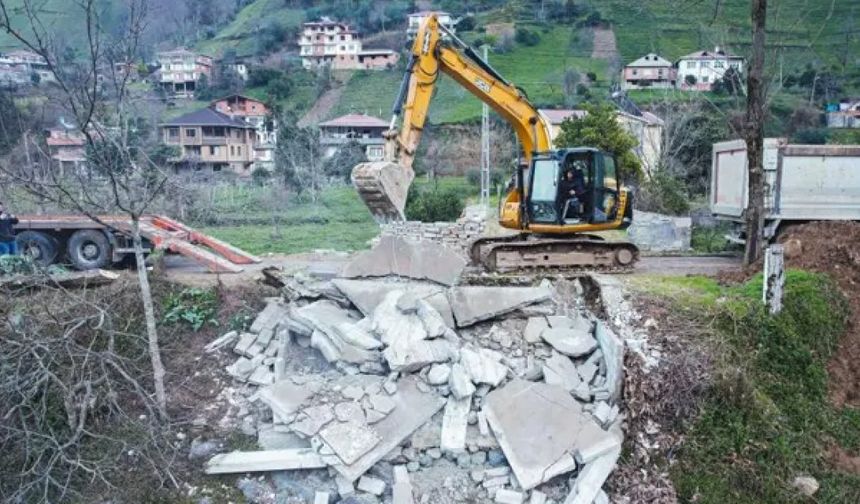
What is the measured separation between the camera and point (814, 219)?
10203 millimetres

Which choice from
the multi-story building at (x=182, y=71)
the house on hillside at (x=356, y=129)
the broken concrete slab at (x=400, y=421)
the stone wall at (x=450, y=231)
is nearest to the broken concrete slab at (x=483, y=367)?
the broken concrete slab at (x=400, y=421)

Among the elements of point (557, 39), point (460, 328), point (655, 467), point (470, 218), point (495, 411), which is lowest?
point (655, 467)

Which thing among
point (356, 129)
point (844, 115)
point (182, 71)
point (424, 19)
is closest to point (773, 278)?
point (424, 19)

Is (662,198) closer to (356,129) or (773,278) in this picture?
(773,278)

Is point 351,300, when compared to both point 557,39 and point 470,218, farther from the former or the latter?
point 557,39

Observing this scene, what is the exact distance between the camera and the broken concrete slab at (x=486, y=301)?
7941mm

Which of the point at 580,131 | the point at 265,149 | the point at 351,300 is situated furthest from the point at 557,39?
the point at 351,300

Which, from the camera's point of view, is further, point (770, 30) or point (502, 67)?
point (502, 67)

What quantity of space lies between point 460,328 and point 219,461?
3190 millimetres

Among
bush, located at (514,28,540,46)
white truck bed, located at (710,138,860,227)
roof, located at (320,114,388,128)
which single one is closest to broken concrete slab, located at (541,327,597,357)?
white truck bed, located at (710,138,860,227)

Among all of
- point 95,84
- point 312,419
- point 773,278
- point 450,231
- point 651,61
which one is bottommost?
point 312,419

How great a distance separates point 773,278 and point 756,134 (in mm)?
2789

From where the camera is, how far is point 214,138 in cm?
3697

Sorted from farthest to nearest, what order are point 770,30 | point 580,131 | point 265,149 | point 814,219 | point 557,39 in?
point 557,39 < point 265,149 < point 580,131 < point 770,30 < point 814,219
